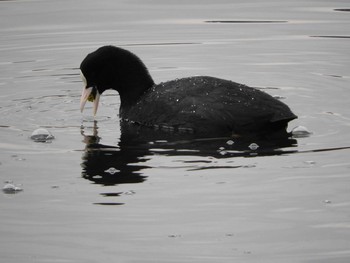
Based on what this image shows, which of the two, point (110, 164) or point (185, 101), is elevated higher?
point (185, 101)

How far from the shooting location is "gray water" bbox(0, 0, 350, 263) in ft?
21.3

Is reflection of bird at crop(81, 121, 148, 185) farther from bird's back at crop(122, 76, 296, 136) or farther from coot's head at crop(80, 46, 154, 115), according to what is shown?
coot's head at crop(80, 46, 154, 115)

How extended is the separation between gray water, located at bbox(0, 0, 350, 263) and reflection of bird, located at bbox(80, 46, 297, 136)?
263 mm

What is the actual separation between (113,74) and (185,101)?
152cm

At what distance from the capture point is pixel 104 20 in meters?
17.2

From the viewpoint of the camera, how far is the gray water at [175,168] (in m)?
6.48

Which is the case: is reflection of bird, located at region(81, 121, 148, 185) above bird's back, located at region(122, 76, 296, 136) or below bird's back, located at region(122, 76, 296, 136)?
below

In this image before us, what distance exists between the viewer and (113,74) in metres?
11.0

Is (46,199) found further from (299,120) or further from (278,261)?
(299,120)

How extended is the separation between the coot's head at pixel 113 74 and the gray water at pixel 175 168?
0.29 meters

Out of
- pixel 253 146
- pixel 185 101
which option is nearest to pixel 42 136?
pixel 185 101

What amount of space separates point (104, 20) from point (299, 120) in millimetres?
7656

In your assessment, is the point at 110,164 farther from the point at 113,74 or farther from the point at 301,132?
the point at 113,74

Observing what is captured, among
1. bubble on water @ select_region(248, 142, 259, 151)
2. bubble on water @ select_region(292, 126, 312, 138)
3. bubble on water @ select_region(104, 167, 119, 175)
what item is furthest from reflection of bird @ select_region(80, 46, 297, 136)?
bubble on water @ select_region(104, 167, 119, 175)
